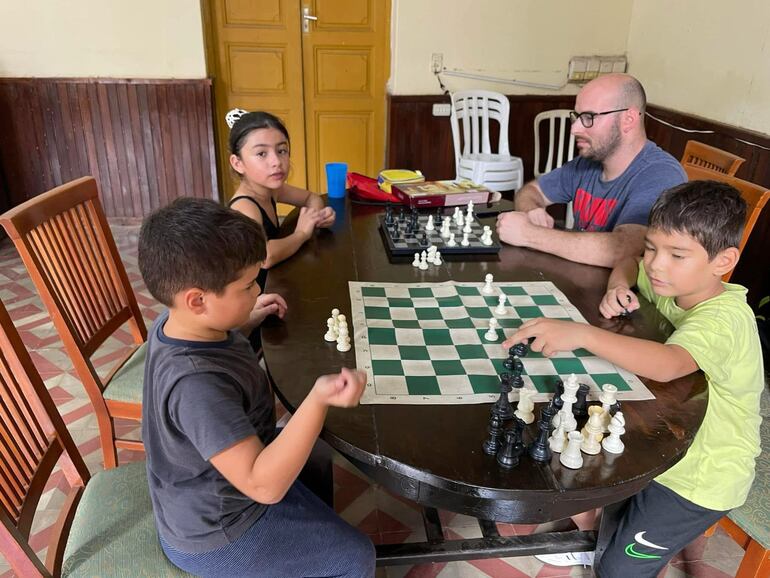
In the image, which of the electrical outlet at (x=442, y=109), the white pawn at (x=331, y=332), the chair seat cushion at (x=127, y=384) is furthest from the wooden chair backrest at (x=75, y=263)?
the electrical outlet at (x=442, y=109)

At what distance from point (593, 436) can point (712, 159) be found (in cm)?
210

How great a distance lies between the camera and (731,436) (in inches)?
50.8

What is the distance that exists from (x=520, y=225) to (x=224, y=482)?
49.6 inches

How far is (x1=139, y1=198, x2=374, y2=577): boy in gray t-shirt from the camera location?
923 mm

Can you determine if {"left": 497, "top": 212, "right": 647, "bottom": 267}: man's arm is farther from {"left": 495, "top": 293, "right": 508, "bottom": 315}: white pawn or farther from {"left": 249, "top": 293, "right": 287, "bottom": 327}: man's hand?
{"left": 249, "top": 293, "right": 287, "bottom": 327}: man's hand

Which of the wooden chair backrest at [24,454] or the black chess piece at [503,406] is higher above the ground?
the black chess piece at [503,406]

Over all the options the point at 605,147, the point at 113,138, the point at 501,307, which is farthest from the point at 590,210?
the point at 113,138

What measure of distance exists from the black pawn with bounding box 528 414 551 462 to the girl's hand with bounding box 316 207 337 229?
1268mm

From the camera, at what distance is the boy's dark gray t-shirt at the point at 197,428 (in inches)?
36.9

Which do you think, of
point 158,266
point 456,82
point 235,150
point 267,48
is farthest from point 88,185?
point 456,82

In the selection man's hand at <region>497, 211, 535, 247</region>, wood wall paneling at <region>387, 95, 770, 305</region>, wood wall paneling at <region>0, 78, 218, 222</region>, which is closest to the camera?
man's hand at <region>497, 211, 535, 247</region>

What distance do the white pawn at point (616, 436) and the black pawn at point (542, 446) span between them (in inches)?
4.2

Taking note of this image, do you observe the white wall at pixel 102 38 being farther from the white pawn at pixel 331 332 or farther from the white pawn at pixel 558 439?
the white pawn at pixel 558 439

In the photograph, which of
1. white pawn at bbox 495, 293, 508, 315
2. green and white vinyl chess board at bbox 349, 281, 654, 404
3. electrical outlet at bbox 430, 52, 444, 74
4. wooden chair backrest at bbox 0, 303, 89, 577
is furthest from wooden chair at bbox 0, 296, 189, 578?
electrical outlet at bbox 430, 52, 444, 74
